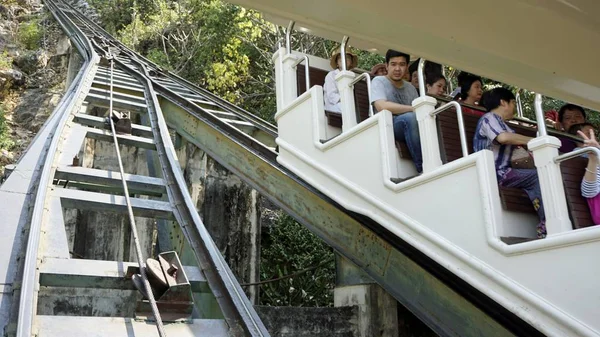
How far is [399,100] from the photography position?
11.2 feet

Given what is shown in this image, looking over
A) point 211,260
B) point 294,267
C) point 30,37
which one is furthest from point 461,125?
point 30,37

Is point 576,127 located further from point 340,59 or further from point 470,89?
point 340,59

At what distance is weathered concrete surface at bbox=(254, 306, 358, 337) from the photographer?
337cm

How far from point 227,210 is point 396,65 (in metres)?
2.70

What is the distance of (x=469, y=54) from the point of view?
1911 mm

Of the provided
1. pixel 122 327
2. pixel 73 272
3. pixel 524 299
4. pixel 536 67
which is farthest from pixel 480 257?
pixel 73 272

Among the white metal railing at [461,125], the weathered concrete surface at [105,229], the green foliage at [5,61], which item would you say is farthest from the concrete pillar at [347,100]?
the green foliage at [5,61]

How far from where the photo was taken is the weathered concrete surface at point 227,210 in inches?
213

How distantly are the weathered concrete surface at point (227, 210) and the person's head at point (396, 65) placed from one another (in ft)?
8.31

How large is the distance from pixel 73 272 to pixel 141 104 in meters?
3.48

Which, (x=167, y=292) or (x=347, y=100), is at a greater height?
(x=347, y=100)

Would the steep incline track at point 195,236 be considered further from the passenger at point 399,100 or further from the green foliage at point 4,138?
the green foliage at point 4,138

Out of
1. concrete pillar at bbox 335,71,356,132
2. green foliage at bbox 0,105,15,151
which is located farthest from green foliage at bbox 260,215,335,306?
green foliage at bbox 0,105,15,151

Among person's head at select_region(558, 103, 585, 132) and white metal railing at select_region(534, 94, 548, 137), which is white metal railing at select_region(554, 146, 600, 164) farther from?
person's head at select_region(558, 103, 585, 132)
